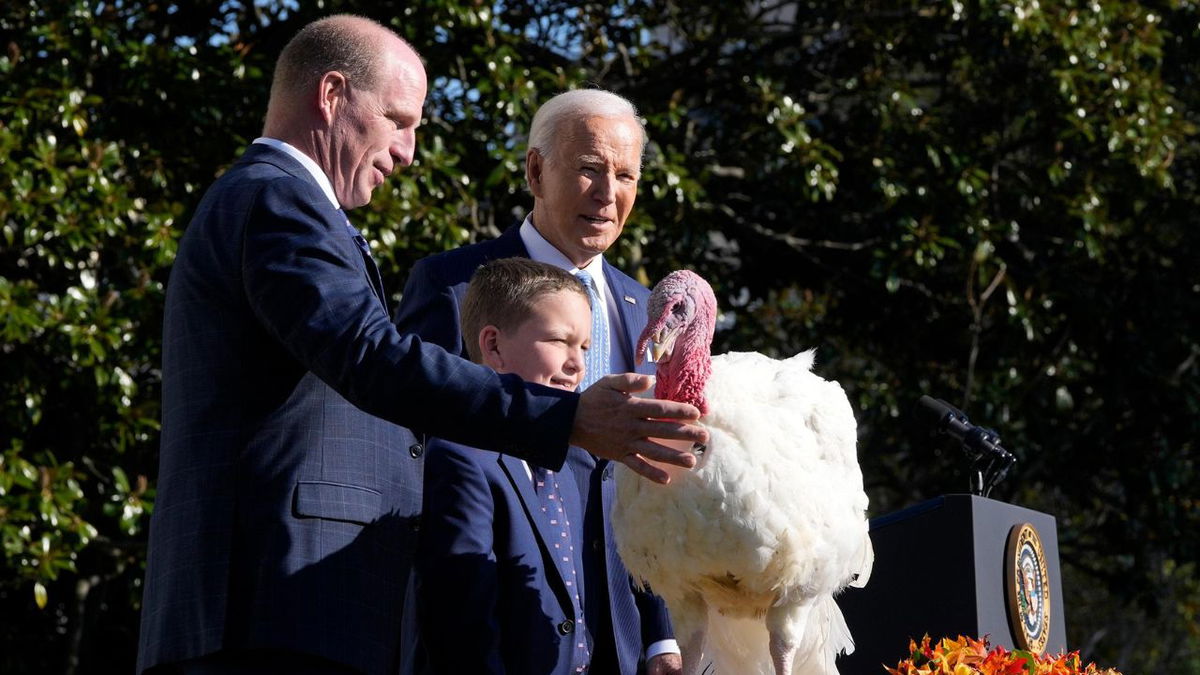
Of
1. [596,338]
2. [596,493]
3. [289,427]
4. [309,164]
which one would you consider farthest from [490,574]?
[596,338]

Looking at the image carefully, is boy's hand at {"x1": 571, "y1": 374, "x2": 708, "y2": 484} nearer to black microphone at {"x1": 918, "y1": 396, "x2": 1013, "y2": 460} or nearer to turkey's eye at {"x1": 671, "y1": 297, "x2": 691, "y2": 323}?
turkey's eye at {"x1": 671, "y1": 297, "x2": 691, "y2": 323}

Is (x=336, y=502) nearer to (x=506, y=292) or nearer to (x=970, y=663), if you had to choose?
(x=506, y=292)

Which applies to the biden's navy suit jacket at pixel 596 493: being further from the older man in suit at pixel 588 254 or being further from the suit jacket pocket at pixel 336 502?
the suit jacket pocket at pixel 336 502

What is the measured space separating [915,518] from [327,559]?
6.84ft

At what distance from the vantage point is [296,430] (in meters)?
2.35

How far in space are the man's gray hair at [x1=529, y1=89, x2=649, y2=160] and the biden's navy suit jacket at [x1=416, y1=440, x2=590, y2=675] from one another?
1.22 meters

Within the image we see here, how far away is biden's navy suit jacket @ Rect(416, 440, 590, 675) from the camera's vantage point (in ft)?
8.73

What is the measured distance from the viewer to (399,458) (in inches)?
99.0

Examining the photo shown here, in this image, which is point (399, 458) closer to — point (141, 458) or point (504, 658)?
point (504, 658)

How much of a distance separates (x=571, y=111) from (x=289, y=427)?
5.50 feet

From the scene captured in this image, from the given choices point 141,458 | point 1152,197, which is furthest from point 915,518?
point 1152,197

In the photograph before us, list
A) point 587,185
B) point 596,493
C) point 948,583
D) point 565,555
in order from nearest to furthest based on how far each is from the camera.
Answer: point 565,555, point 596,493, point 587,185, point 948,583

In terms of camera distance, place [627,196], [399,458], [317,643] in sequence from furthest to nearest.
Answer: [627,196], [399,458], [317,643]

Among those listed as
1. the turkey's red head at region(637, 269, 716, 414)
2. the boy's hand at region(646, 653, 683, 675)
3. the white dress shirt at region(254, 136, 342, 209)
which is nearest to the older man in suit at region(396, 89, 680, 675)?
the boy's hand at region(646, 653, 683, 675)
